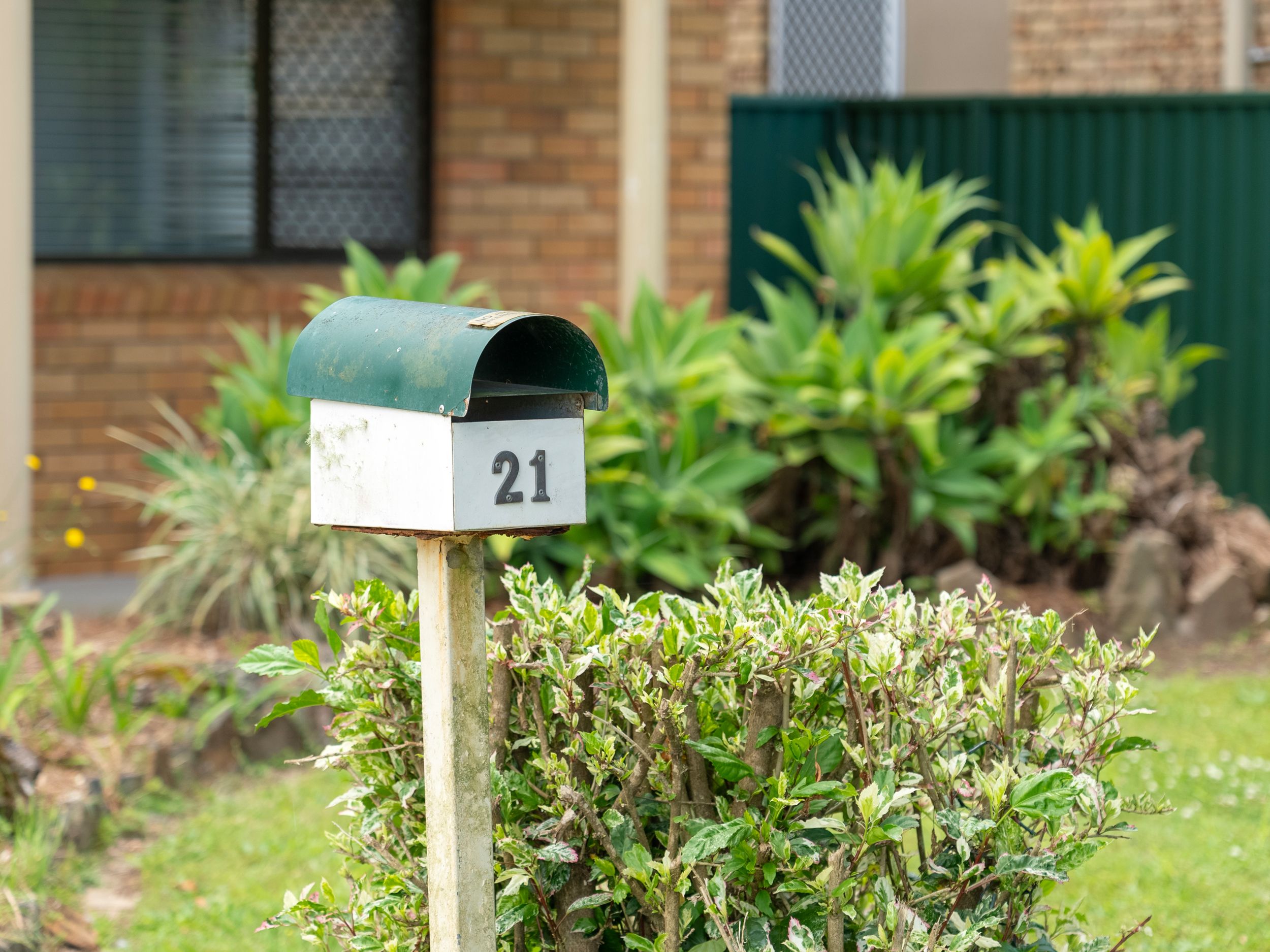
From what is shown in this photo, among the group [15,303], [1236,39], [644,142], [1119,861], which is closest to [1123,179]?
[644,142]

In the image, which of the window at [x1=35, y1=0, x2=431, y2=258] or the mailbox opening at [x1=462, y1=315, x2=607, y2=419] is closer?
the mailbox opening at [x1=462, y1=315, x2=607, y2=419]

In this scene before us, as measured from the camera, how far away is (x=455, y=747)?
205cm

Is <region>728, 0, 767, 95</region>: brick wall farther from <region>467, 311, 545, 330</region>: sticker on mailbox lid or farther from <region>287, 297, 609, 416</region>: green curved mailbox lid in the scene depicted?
<region>467, 311, 545, 330</region>: sticker on mailbox lid

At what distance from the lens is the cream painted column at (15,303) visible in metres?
5.76

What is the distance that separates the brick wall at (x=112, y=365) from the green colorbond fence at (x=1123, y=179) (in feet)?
9.83

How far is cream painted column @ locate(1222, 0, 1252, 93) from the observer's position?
37.6 ft

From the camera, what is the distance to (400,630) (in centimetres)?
237

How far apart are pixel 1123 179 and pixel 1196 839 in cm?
534

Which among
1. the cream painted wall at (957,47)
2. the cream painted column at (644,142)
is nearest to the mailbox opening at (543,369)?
the cream painted column at (644,142)

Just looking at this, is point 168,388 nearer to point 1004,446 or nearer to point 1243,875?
point 1004,446

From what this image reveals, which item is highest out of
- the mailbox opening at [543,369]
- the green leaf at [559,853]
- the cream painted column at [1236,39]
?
the cream painted column at [1236,39]

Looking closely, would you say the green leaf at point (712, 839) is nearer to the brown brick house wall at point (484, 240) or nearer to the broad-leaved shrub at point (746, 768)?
the broad-leaved shrub at point (746, 768)

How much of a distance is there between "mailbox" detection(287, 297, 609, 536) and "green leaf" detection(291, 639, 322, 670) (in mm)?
214

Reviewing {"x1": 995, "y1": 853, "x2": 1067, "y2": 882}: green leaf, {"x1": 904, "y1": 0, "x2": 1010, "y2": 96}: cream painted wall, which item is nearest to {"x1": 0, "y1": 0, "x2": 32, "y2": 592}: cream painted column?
{"x1": 995, "y1": 853, "x2": 1067, "y2": 882}: green leaf
